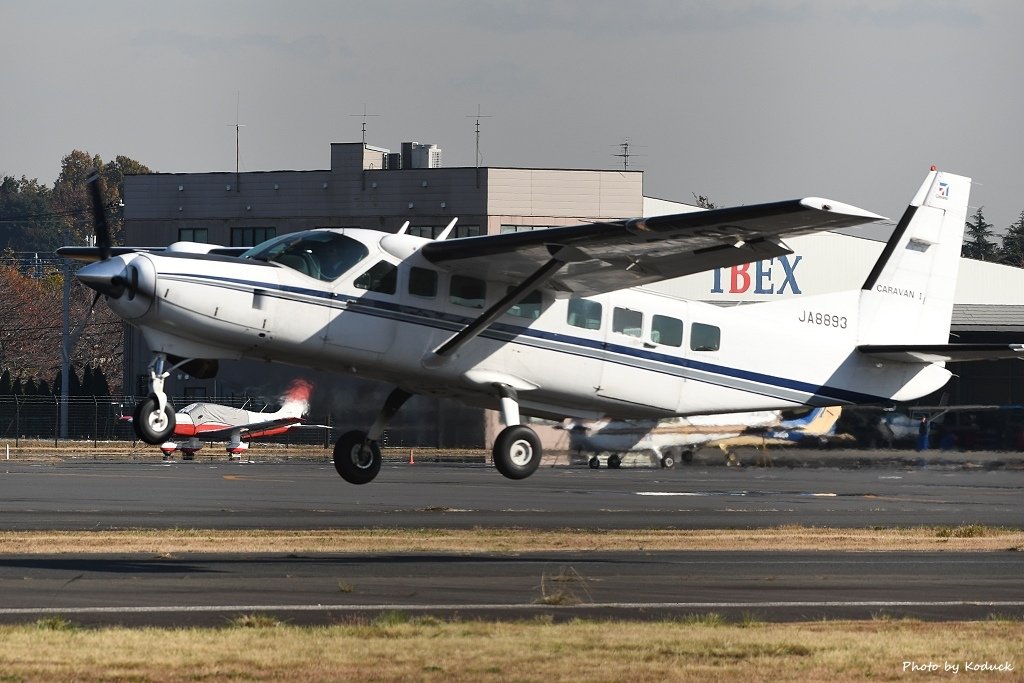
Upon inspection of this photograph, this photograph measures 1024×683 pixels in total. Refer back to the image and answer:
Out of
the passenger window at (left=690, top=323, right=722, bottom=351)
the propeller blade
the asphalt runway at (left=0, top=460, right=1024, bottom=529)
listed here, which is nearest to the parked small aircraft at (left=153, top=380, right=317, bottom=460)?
the asphalt runway at (left=0, top=460, right=1024, bottom=529)

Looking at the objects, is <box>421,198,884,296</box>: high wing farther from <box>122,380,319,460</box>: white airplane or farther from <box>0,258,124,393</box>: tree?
<box>0,258,124,393</box>: tree

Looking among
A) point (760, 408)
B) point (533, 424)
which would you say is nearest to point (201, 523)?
point (533, 424)

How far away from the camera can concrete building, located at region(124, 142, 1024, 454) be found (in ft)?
237

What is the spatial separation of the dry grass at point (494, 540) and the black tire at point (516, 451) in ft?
5.73

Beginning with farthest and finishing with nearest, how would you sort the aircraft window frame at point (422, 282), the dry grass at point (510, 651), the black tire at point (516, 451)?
the black tire at point (516, 451)
the aircraft window frame at point (422, 282)
the dry grass at point (510, 651)

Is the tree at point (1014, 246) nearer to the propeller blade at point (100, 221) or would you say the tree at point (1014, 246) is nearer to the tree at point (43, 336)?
the tree at point (43, 336)

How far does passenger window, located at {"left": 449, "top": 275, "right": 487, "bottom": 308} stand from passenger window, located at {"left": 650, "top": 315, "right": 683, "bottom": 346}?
291 cm

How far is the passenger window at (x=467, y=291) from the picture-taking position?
872 inches

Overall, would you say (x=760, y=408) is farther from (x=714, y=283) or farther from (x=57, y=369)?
(x=57, y=369)

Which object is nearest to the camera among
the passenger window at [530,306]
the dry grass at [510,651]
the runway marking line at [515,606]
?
the dry grass at [510,651]

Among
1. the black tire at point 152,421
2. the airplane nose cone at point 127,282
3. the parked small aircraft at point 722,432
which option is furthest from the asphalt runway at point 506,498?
the airplane nose cone at point 127,282

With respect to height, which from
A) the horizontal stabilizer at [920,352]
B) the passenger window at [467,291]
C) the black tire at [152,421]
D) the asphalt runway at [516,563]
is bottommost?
the asphalt runway at [516,563]

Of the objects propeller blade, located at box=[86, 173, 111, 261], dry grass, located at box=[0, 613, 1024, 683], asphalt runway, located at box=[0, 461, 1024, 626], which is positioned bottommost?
dry grass, located at box=[0, 613, 1024, 683]

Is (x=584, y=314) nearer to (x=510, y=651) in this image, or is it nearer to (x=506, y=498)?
(x=510, y=651)
